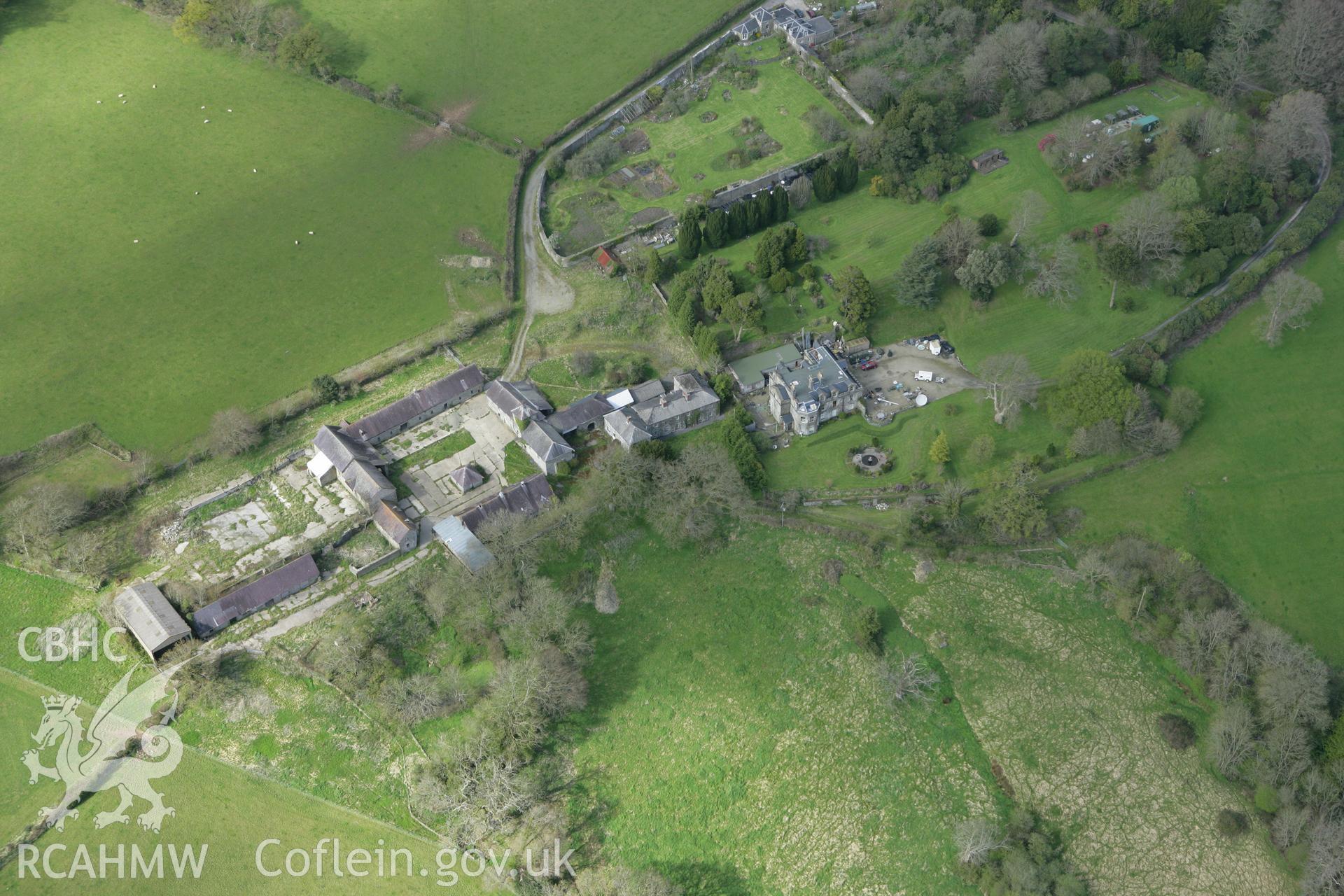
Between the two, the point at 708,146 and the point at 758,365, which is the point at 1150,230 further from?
the point at 708,146

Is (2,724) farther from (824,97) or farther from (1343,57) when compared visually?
(1343,57)

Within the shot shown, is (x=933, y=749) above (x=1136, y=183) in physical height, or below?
below

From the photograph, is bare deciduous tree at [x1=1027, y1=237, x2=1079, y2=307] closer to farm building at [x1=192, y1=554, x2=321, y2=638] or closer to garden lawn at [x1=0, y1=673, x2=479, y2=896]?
farm building at [x1=192, y1=554, x2=321, y2=638]

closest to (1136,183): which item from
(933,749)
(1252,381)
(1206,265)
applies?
(1206,265)

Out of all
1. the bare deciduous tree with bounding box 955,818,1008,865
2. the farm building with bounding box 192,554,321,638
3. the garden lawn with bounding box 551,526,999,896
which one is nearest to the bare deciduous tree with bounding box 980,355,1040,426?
the garden lawn with bounding box 551,526,999,896

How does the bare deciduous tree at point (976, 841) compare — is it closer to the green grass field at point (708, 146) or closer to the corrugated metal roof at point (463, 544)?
the corrugated metal roof at point (463, 544)

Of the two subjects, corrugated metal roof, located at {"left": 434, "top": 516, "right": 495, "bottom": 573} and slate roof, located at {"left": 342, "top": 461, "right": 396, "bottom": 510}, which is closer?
corrugated metal roof, located at {"left": 434, "top": 516, "right": 495, "bottom": 573}

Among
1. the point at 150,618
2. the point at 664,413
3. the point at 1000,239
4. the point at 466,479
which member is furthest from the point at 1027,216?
the point at 150,618
